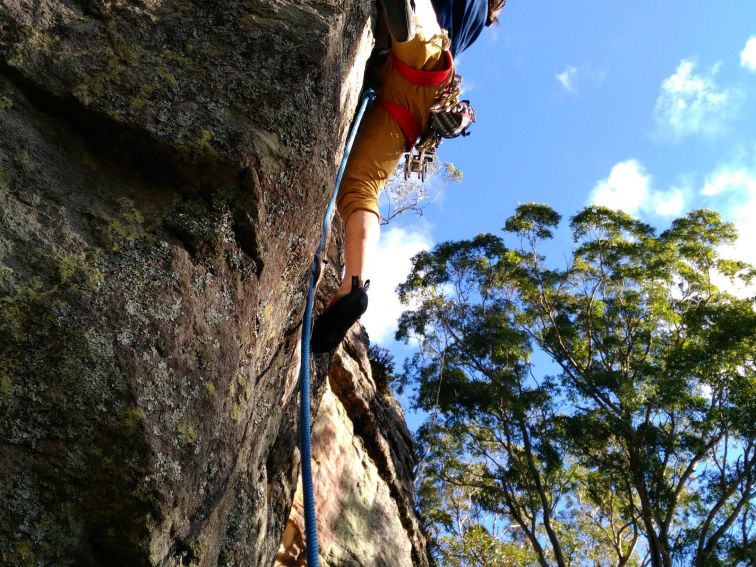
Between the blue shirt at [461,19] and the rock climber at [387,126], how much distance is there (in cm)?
51

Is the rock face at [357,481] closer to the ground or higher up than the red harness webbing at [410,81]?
closer to the ground

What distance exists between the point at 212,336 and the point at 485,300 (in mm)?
14596

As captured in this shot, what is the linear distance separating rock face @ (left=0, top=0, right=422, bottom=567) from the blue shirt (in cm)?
155

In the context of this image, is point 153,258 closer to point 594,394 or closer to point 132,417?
point 132,417

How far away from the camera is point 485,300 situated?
1628 cm

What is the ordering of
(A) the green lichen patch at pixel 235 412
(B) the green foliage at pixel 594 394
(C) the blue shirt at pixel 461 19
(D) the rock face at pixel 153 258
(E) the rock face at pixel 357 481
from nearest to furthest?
(D) the rock face at pixel 153 258
(A) the green lichen patch at pixel 235 412
(C) the blue shirt at pixel 461 19
(E) the rock face at pixel 357 481
(B) the green foliage at pixel 594 394

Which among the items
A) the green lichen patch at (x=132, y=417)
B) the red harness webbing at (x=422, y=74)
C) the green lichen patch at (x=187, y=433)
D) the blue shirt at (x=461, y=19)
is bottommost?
the green lichen patch at (x=132, y=417)

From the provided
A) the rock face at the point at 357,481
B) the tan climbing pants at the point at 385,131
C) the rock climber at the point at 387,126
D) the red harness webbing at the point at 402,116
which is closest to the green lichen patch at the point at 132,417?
the rock climber at the point at 387,126

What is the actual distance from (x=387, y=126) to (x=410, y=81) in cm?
28

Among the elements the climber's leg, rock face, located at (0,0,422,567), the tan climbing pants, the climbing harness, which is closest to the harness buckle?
the climbing harness

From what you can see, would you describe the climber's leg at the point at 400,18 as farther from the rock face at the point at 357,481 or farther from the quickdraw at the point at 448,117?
the rock face at the point at 357,481

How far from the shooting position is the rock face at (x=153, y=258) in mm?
1612

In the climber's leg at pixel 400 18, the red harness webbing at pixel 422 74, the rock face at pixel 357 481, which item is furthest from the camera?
the rock face at pixel 357 481

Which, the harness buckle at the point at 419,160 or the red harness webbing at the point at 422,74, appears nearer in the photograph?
the red harness webbing at the point at 422,74
